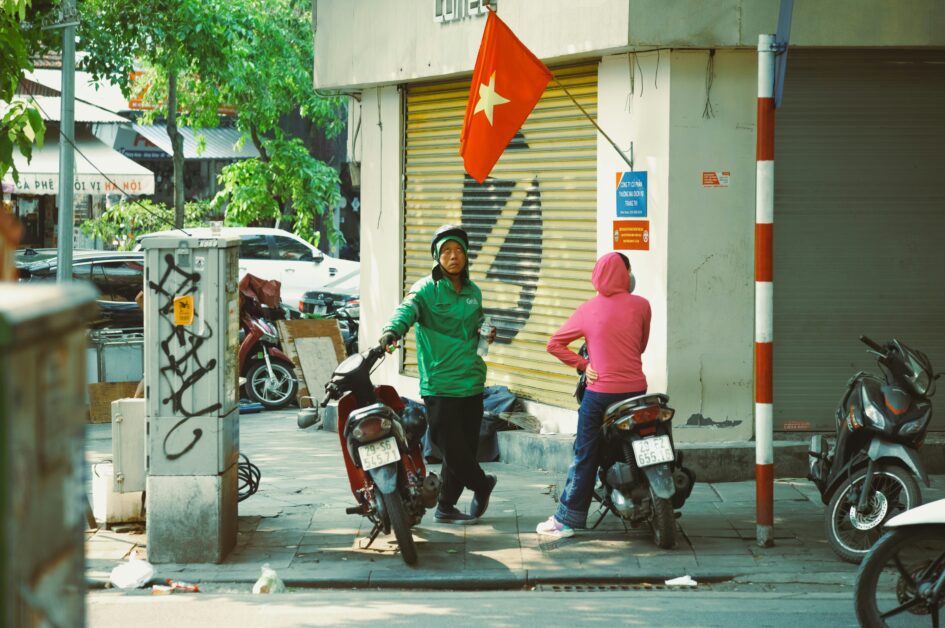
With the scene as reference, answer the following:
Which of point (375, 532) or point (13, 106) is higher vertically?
point (13, 106)

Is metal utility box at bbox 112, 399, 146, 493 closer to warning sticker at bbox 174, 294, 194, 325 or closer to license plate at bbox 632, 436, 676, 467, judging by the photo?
warning sticker at bbox 174, 294, 194, 325

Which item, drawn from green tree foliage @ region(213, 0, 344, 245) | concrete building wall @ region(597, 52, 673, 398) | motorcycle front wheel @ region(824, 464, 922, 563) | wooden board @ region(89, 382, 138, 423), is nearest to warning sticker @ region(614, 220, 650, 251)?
concrete building wall @ region(597, 52, 673, 398)

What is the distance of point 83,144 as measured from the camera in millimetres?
22031

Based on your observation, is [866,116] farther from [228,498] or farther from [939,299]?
[228,498]

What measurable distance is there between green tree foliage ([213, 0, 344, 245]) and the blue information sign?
1439cm

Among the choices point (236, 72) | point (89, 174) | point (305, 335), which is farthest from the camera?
point (236, 72)

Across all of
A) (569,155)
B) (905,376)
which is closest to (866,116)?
(569,155)

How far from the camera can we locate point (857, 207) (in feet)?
33.2

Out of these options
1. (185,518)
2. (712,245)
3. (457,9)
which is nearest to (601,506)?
(185,518)

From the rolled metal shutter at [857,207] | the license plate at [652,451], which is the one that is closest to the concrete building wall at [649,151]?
the rolled metal shutter at [857,207]

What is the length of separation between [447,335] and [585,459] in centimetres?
120

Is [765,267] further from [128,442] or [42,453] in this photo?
[42,453]

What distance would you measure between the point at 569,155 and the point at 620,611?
17.5ft

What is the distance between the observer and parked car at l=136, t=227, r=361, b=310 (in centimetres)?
2284
